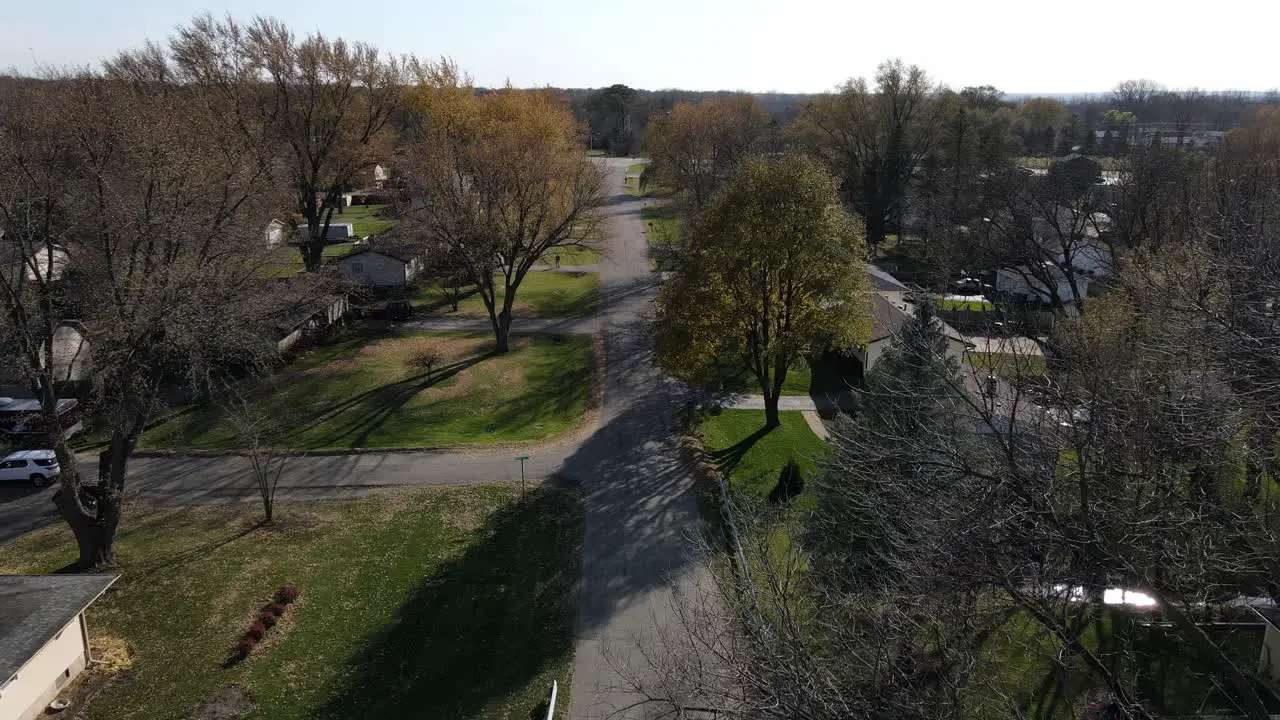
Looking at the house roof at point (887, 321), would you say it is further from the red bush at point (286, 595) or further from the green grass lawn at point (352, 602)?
the red bush at point (286, 595)

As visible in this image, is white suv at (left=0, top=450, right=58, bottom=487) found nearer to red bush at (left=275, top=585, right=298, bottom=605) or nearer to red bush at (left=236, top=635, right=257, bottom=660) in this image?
red bush at (left=275, top=585, right=298, bottom=605)

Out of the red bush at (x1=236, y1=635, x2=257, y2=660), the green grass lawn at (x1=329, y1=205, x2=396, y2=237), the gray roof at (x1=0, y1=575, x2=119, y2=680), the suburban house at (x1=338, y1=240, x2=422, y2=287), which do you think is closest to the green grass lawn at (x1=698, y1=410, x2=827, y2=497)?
the red bush at (x1=236, y1=635, x2=257, y2=660)

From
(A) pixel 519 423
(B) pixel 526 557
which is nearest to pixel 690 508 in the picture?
(B) pixel 526 557

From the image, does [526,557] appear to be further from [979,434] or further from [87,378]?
[87,378]

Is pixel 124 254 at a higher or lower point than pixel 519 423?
higher

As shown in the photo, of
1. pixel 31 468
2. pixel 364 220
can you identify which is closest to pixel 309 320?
pixel 31 468
